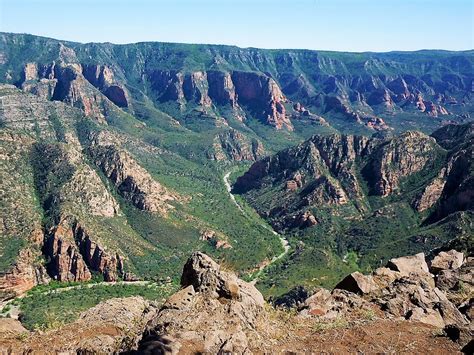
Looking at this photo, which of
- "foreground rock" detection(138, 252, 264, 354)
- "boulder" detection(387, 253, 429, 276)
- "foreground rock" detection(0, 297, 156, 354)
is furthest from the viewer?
"boulder" detection(387, 253, 429, 276)

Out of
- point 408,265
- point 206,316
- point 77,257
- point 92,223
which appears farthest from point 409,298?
point 92,223

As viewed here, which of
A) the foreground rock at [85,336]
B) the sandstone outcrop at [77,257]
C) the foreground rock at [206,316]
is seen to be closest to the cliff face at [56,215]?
the sandstone outcrop at [77,257]

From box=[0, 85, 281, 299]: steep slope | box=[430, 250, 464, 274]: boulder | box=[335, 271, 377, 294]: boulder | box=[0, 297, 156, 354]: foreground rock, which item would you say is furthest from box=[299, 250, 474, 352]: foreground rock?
box=[0, 85, 281, 299]: steep slope

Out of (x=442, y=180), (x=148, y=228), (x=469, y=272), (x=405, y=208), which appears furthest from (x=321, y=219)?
(x=469, y=272)

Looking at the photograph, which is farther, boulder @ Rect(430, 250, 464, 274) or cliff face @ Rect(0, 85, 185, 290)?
cliff face @ Rect(0, 85, 185, 290)

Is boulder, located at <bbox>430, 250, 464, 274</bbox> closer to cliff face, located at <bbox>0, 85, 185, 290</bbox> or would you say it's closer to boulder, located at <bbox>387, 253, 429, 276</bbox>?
boulder, located at <bbox>387, 253, 429, 276</bbox>

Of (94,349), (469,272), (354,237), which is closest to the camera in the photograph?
(94,349)

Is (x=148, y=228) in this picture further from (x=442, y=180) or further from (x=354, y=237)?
→ (x=442, y=180)
